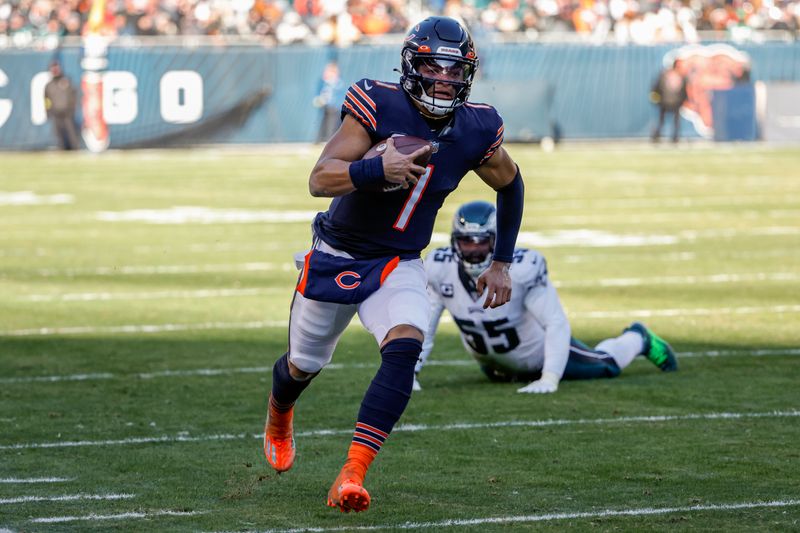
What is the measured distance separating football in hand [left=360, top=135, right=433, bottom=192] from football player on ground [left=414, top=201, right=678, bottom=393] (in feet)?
8.45

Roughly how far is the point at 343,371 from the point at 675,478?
10.8 ft

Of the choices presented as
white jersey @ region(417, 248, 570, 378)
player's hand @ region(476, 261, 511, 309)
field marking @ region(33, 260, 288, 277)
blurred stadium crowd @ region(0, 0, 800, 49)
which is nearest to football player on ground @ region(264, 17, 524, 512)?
player's hand @ region(476, 261, 511, 309)

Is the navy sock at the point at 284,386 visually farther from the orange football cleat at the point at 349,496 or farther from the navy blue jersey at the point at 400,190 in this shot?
the orange football cleat at the point at 349,496

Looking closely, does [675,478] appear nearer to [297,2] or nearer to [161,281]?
[161,281]

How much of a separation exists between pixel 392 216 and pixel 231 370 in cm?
346

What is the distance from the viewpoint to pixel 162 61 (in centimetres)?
3112

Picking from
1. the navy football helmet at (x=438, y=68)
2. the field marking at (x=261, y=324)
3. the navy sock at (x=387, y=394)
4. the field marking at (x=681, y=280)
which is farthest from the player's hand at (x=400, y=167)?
the field marking at (x=681, y=280)

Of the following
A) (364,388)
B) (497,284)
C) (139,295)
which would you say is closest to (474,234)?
(364,388)

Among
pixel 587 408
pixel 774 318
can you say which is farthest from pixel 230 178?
pixel 587 408

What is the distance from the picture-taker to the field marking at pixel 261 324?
10.5 metres

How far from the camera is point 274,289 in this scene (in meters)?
12.6

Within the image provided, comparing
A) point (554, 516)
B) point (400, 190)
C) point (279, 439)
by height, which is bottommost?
point (279, 439)

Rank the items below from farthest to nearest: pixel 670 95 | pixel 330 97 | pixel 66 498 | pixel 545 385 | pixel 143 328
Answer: pixel 670 95, pixel 330 97, pixel 143 328, pixel 545 385, pixel 66 498

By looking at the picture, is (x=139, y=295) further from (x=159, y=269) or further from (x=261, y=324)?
(x=261, y=324)
